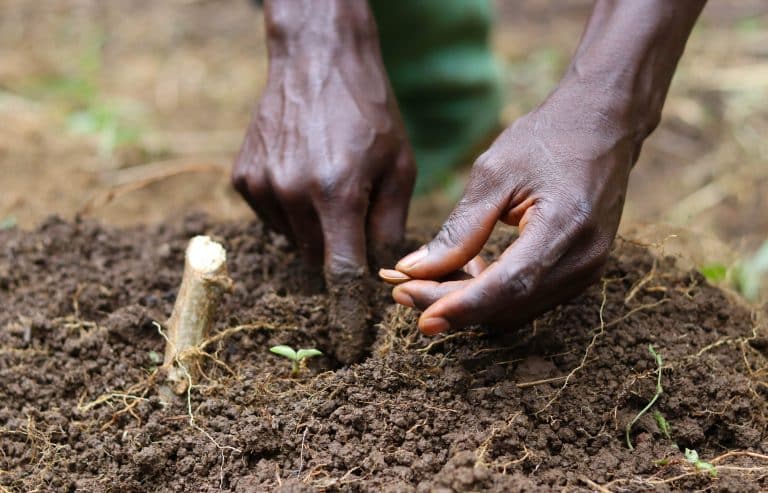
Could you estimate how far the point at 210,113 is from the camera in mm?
3988

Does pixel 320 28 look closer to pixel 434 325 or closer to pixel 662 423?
pixel 434 325

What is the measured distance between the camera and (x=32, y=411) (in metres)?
1.54

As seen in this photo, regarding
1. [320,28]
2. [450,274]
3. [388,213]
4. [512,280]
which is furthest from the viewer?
[320,28]

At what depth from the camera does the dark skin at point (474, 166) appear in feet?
4.29

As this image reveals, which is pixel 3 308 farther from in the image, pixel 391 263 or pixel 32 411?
pixel 391 263

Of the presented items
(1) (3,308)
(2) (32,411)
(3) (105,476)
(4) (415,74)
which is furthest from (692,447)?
(4) (415,74)

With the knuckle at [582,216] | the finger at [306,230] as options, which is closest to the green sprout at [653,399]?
the knuckle at [582,216]

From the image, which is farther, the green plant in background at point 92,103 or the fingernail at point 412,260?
the green plant in background at point 92,103

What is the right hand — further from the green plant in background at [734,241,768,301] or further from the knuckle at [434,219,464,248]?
the green plant in background at [734,241,768,301]

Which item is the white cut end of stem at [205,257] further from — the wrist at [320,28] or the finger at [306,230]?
the wrist at [320,28]

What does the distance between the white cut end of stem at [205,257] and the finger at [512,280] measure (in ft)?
1.49

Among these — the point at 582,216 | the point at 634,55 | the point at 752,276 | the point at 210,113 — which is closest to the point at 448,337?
the point at 582,216

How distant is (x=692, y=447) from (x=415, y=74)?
2.19 meters

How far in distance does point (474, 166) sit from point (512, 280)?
24 centimetres
